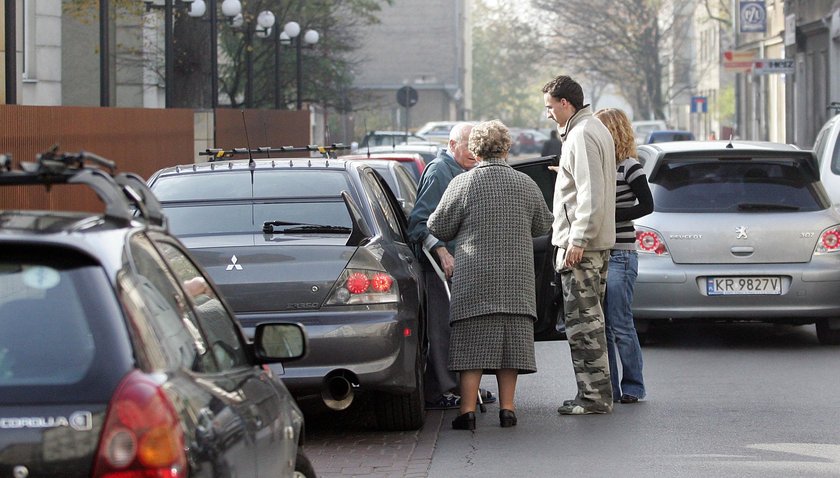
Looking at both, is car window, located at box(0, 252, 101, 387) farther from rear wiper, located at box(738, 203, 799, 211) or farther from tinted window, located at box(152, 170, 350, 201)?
rear wiper, located at box(738, 203, 799, 211)

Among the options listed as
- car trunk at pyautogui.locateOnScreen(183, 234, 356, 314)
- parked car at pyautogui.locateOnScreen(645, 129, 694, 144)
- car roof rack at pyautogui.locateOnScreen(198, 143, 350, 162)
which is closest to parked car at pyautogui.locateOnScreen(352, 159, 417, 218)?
car roof rack at pyautogui.locateOnScreen(198, 143, 350, 162)

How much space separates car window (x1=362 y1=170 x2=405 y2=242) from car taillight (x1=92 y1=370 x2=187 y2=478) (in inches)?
200

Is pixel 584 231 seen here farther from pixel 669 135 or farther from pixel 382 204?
pixel 669 135

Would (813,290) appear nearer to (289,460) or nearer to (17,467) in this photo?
(289,460)

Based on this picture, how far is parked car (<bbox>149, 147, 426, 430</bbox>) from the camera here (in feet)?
25.1

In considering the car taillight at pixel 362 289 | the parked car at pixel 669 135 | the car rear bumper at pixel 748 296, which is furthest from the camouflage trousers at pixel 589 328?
the parked car at pixel 669 135

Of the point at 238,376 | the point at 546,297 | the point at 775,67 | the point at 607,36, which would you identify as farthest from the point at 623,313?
the point at 607,36

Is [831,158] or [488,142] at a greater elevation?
[831,158]

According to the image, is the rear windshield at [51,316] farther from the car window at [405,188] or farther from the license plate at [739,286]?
the car window at [405,188]

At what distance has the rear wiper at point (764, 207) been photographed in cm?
1166

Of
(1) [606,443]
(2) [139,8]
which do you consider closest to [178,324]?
(1) [606,443]

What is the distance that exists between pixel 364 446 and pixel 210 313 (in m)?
3.36

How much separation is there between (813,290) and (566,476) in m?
5.02

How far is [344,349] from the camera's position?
7648 millimetres
